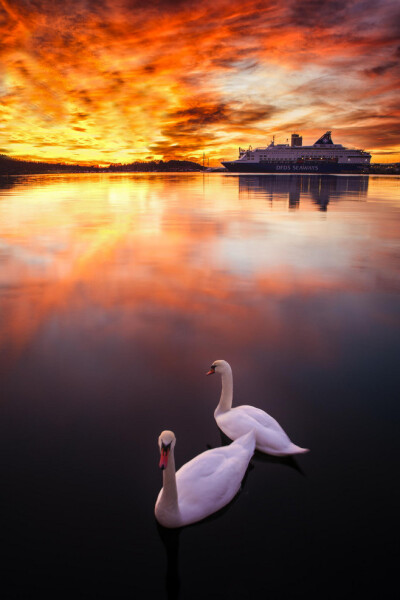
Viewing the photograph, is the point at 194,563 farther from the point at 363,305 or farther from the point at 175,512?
A: the point at 363,305

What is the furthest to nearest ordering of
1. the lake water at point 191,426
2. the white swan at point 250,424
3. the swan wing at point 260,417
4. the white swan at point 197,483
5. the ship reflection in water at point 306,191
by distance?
1. the ship reflection in water at point 306,191
2. the swan wing at point 260,417
3. the white swan at point 250,424
4. the white swan at point 197,483
5. the lake water at point 191,426

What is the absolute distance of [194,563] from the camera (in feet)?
12.0

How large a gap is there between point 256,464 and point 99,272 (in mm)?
9979

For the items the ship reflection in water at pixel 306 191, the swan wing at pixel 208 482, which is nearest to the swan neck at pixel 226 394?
the swan wing at pixel 208 482

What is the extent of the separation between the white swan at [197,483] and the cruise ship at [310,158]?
150 metres

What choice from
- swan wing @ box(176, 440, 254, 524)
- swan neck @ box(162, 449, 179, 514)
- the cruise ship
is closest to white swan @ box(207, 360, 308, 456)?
swan wing @ box(176, 440, 254, 524)

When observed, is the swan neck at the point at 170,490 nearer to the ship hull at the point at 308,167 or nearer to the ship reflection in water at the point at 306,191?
the ship reflection in water at the point at 306,191

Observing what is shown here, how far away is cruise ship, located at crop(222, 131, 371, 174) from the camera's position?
142m

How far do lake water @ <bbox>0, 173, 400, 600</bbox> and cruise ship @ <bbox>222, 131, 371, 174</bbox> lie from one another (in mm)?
140727

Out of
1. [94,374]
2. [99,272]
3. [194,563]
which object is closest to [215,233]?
[99,272]

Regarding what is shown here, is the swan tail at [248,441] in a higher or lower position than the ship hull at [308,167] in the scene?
lower

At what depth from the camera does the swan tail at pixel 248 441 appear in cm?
476

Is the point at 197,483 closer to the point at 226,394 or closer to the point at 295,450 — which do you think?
the point at 295,450

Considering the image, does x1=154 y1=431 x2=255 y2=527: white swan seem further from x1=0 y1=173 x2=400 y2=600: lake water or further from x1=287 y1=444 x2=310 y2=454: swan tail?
x1=287 y1=444 x2=310 y2=454: swan tail
